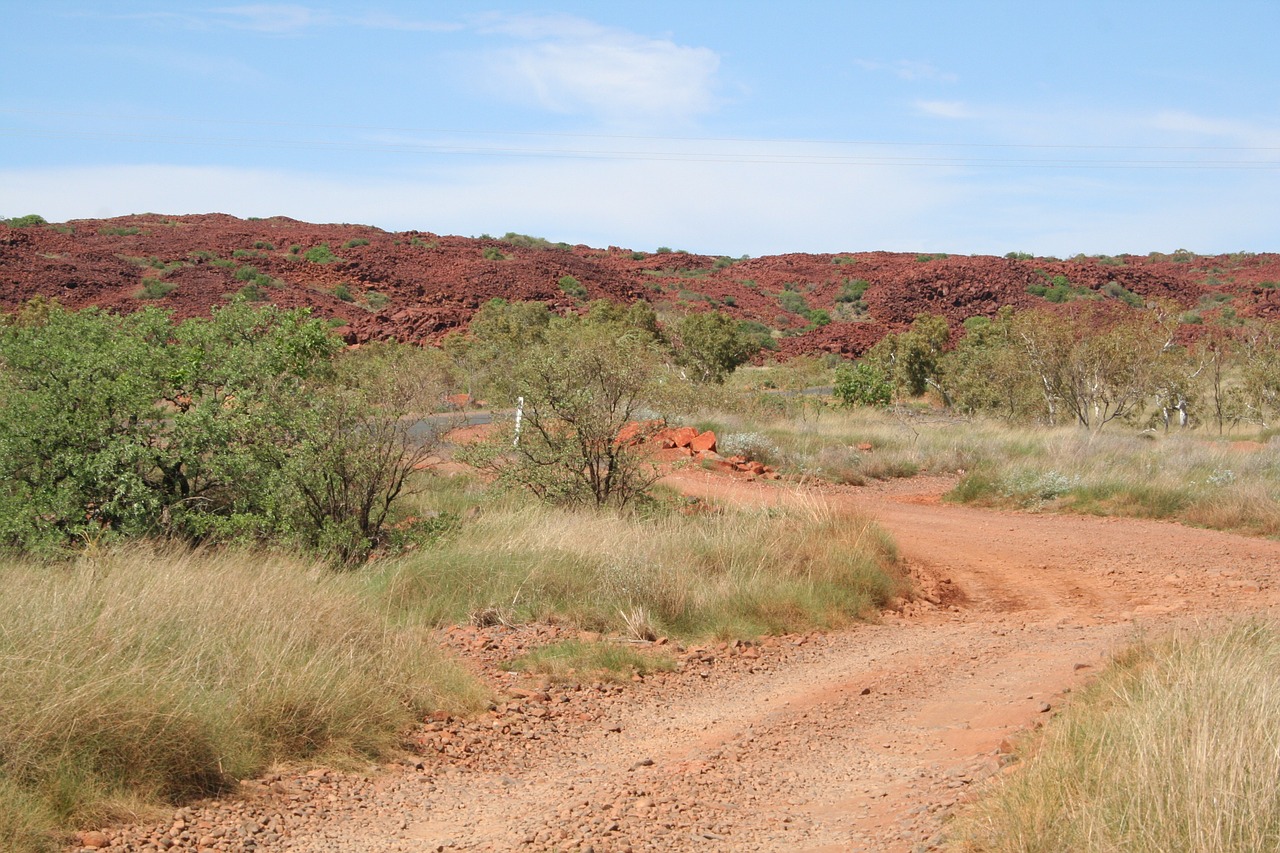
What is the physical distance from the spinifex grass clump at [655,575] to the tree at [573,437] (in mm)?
1654

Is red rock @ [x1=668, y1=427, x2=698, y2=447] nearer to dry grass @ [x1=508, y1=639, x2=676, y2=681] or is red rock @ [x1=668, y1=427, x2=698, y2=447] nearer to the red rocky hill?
dry grass @ [x1=508, y1=639, x2=676, y2=681]

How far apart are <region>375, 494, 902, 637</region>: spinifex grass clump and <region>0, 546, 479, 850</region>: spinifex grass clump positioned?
126cm

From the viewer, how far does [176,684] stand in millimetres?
5168

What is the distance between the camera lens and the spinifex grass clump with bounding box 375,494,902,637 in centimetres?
838

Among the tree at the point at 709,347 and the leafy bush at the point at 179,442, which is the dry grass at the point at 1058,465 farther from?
the tree at the point at 709,347

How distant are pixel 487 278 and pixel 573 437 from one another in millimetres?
56549

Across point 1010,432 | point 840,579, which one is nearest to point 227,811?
point 840,579

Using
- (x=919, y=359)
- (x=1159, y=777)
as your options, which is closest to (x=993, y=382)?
(x=919, y=359)

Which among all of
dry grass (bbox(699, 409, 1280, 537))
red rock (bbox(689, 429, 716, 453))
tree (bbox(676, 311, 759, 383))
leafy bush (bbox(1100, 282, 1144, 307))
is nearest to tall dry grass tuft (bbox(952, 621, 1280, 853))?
dry grass (bbox(699, 409, 1280, 537))

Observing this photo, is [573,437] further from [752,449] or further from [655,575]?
[752,449]

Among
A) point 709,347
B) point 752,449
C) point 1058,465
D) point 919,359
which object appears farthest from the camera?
point 919,359

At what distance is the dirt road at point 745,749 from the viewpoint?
4.59 metres

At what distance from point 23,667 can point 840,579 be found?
261 inches

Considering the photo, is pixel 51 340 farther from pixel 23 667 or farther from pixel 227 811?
pixel 227 811
